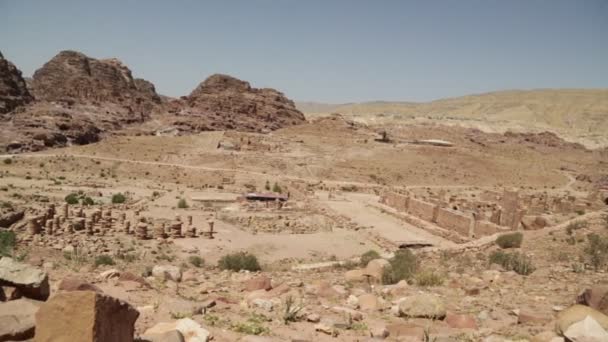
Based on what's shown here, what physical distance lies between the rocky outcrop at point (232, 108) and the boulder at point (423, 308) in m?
53.1

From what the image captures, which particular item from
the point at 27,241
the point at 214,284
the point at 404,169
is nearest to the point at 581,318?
the point at 214,284

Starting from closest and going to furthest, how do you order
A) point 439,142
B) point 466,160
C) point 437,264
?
point 437,264 < point 466,160 < point 439,142

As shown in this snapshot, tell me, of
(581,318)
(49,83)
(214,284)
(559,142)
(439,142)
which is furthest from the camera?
(559,142)

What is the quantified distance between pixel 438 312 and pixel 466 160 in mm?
47167

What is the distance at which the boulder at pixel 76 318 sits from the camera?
3240mm

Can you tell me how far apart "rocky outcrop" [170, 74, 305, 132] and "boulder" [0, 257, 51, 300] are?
2116 inches

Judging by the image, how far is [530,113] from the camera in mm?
119688

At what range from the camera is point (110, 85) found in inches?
2616

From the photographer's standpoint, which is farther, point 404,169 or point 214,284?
point 404,169

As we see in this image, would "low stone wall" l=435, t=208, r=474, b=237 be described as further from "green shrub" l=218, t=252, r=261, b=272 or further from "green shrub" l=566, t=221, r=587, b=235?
"green shrub" l=218, t=252, r=261, b=272

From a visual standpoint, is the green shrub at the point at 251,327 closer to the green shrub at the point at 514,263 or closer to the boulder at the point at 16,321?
the boulder at the point at 16,321

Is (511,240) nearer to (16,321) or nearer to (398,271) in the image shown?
(398,271)

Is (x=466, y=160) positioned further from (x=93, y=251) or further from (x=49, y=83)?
(x=49, y=83)

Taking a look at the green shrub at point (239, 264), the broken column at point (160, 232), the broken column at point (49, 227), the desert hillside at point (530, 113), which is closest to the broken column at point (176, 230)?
the broken column at point (160, 232)
